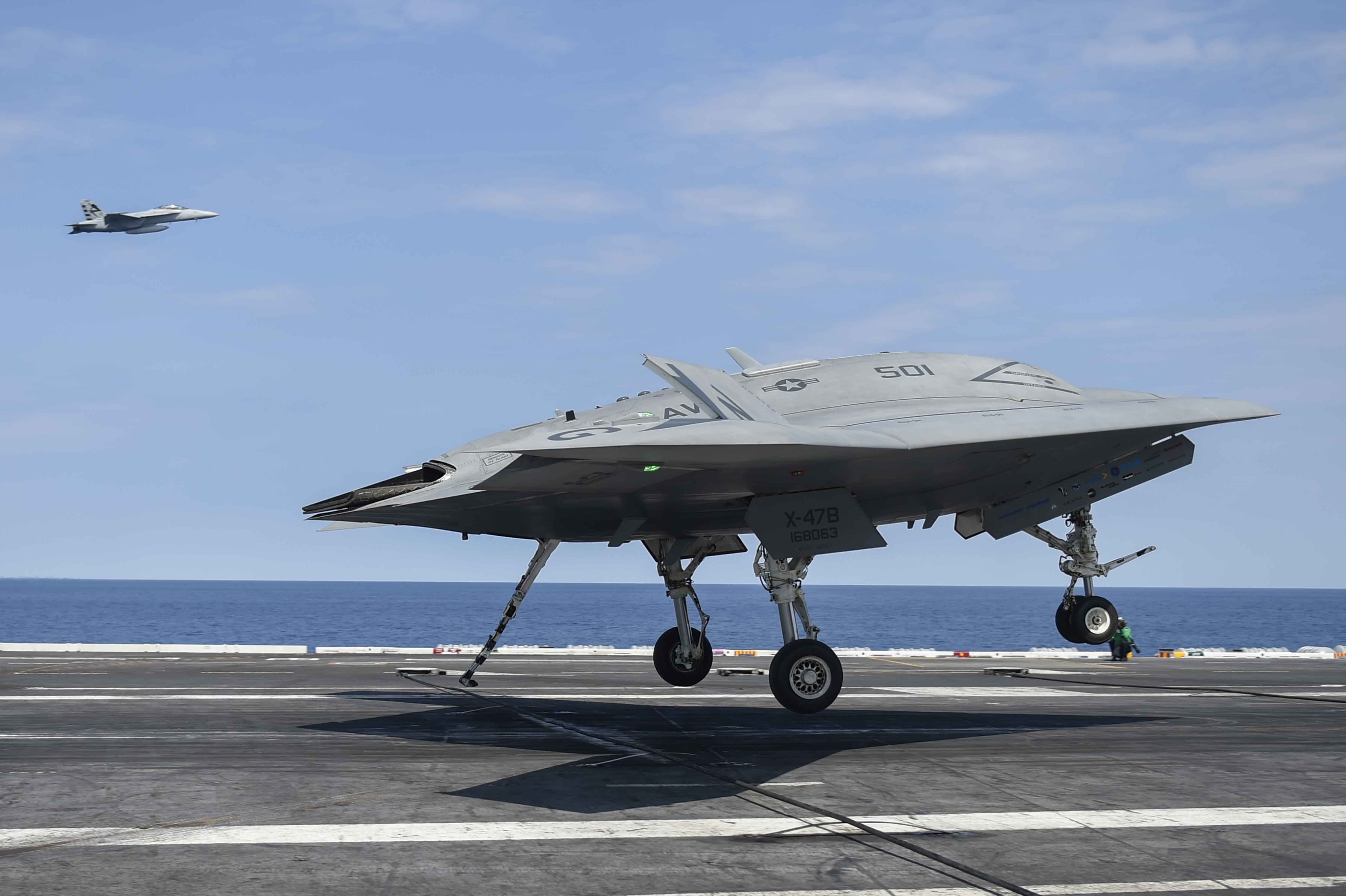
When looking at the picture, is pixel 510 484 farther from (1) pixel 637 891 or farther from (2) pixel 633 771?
(1) pixel 637 891

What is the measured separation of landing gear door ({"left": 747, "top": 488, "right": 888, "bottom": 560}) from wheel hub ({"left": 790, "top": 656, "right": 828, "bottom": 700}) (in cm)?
149

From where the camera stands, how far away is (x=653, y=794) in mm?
9719

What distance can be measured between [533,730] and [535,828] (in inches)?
241

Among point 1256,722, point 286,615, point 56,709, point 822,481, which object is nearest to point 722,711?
point 822,481

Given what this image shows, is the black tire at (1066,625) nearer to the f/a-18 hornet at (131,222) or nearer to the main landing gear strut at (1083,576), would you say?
the main landing gear strut at (1083,576)

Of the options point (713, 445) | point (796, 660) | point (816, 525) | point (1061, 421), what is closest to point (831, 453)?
point (713, 445)

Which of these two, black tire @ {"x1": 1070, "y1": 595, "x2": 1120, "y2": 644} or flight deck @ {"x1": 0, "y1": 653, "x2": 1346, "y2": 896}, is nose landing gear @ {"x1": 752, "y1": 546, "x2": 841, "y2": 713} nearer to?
flight deck @ {"x1": 0, "y1": 653, "x2": 1346, "y2": 896}

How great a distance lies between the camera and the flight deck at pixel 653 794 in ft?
23.1

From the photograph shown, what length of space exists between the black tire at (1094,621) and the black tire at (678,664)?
6.43 meters

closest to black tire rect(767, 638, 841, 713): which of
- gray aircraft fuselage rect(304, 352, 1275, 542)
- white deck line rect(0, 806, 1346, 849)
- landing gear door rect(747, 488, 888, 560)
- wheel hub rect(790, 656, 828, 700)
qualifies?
wheel hub rect(790, 656, 828, 700)

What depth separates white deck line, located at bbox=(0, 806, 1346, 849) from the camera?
7.84 meters

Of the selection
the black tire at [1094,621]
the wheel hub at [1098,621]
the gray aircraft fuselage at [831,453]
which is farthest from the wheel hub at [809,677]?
the wheel hub at [1098,621]

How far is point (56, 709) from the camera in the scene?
15.8 meters

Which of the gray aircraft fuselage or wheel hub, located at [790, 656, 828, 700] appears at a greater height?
the gray aircraft fuselage
